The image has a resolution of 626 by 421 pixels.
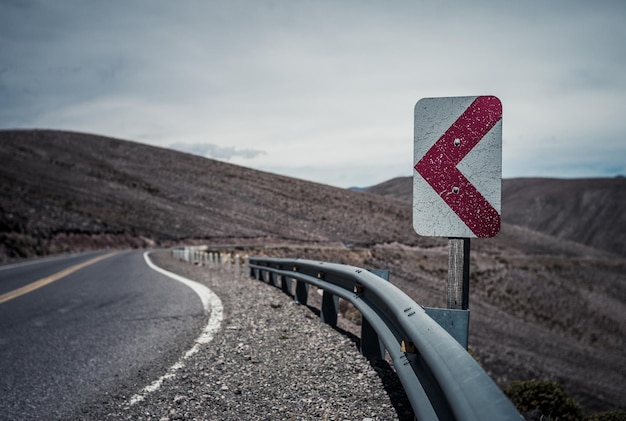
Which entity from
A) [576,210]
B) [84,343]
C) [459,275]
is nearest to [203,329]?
[84,343]

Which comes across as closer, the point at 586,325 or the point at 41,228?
the point at 586,325

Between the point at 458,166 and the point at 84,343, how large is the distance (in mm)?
4940

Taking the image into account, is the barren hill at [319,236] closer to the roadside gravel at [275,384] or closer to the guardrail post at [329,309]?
the guardrail post at [329,309]

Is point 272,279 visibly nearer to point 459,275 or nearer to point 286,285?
point 286,285

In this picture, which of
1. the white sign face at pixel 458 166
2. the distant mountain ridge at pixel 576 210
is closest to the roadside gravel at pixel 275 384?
the white sign face at pixel 458 166

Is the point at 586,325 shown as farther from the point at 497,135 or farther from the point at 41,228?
the point at 41,228

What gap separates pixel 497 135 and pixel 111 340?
5130 millimetres

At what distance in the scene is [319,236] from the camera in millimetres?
69000

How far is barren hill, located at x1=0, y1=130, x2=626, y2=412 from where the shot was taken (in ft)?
84.2

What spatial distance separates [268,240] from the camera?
65938 millimetres

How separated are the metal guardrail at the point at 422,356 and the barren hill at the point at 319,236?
15.2 meters

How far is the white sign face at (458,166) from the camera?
3770mm

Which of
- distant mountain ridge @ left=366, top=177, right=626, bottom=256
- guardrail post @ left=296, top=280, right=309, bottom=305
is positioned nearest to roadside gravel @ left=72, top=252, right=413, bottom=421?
guardrail post @ left=296, top=280, right=309, bottom=305

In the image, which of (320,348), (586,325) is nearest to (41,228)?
(586,325)
